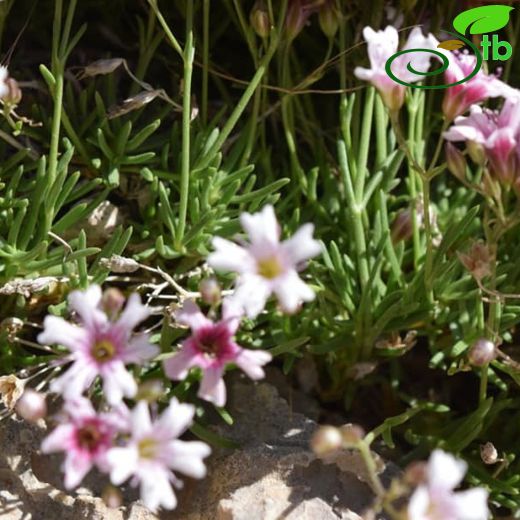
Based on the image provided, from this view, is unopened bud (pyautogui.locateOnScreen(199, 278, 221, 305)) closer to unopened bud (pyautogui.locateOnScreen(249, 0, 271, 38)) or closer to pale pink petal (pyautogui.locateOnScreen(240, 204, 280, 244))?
pale pink petal (pyautogui.locateOnScreen(240, 204, 280, 244))

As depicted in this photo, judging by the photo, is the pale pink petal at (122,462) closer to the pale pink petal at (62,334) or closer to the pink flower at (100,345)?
the pink flower at (100,345)

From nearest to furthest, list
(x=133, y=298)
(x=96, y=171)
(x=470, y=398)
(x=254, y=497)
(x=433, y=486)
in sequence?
(x=433, y=486) → (x=133, y=298) → (x=254, y=497) → (x=96, y=171) → (x=470, y=398)

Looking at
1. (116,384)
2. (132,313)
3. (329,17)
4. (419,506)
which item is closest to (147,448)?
(116,384)

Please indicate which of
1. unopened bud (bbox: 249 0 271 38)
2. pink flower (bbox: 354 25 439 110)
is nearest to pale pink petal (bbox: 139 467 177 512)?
pink flower (bbox: 354 25 439 110)

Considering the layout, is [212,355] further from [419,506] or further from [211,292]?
[419,506]

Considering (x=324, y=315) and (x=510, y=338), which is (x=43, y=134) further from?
(x=510, y=338)

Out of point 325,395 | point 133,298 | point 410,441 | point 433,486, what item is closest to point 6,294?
point 133,298
